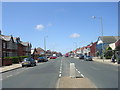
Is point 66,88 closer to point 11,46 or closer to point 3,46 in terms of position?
point 3,46

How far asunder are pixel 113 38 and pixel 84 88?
85.0 meters

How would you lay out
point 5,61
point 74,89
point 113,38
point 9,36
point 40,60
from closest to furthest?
1. point 74,89
2. point 5,61
3. point 40,60
4. point 9,36
5. point 113,38

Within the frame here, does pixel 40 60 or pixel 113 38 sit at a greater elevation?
pixel 113 38

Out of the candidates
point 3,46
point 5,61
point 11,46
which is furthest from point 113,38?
point 5,61

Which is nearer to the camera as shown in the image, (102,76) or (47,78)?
(47,78)

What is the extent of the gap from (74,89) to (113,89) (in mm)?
1982

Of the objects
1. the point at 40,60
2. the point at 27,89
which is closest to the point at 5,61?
the point at 40,60

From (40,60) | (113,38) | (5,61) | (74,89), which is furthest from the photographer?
(113,38)

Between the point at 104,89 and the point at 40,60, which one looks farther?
the point at 40,60

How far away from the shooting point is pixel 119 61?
1342 inches

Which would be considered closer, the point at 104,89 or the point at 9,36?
the point at 104,89

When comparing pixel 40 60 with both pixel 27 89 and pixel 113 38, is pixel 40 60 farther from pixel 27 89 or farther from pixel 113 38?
pixel 113 38

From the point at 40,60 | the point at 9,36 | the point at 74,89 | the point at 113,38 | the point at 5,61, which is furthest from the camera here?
the point at 113,38

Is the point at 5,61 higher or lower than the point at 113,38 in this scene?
lower
